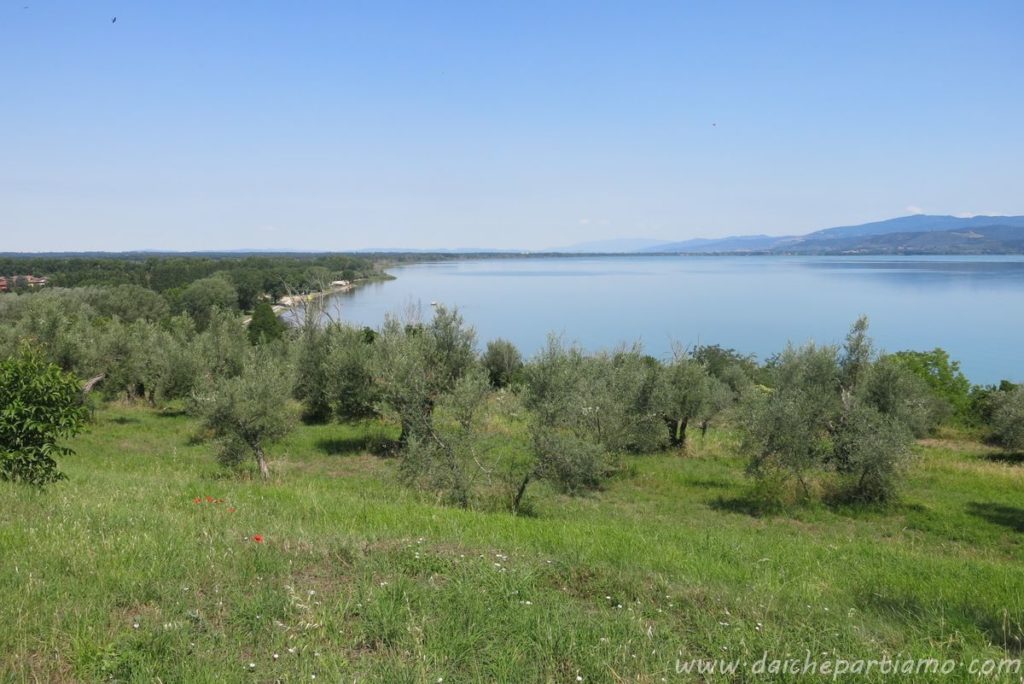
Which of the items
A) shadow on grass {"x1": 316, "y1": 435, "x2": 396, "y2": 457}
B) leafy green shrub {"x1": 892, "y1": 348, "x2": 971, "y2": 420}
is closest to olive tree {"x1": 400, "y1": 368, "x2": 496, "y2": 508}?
shadow on grass {"x1": 316, "y1": 435, "x2": 396, "y2": 457}

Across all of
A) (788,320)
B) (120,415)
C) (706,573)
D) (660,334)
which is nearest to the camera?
(706,573)

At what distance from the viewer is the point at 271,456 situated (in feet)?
74.0

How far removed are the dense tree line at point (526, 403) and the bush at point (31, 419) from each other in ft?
0.81

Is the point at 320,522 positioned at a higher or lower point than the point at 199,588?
lower

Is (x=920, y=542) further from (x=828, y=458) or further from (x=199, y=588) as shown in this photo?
(x=199, y=588)

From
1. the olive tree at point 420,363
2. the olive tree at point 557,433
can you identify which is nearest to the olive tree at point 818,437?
the olive tree at point 557,433

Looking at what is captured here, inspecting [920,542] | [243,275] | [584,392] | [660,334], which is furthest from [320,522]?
[243,275]

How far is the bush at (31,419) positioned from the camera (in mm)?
9242

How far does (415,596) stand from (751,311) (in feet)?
393

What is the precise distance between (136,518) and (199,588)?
2656 millimetres

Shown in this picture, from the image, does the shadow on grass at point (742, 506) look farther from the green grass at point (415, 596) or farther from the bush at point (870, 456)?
the green grass at point (415, 596)

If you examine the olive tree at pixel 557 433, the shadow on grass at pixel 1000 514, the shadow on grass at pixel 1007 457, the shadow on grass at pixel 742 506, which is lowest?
the shadow on grass at pixel 1007 457

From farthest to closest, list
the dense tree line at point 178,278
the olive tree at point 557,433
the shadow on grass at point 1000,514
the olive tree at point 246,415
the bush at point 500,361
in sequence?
the dense tree line at point 178,278 < the bush at point 500,361 < the olive tree at point 246,415 < the shadow on grass at point 1000,514 < the olive tree at point 557,433

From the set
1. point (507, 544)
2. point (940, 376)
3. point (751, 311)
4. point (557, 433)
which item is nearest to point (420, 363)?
point (557, 433)
